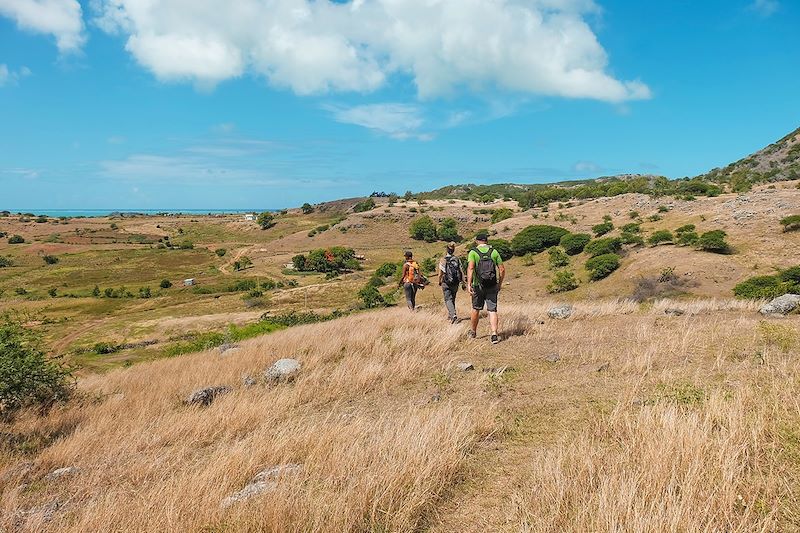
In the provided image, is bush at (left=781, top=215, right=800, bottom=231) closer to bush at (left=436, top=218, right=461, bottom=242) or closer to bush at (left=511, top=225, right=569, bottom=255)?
bush at (left=511, top=225, right=569, bottom=255)

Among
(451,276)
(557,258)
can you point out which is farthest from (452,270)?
(557,258)

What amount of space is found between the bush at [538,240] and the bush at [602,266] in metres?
8.45

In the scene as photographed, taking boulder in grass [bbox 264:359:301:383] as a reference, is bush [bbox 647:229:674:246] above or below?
above

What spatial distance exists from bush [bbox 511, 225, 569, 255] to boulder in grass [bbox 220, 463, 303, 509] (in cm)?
3598

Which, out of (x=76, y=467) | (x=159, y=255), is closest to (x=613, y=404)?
(x=76, y=467)

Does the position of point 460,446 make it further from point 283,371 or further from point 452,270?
point 452,270

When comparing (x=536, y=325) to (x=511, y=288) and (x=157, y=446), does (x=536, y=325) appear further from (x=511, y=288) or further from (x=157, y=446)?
(x=511, y=288)

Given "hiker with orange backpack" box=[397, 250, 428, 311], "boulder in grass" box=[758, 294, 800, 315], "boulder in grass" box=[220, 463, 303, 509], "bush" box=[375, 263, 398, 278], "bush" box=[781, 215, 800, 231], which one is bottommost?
"bush" box=[375, 263, 398, 278]

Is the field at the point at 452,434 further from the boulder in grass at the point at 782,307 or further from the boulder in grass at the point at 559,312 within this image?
the boulder in grass at the point at 782,307

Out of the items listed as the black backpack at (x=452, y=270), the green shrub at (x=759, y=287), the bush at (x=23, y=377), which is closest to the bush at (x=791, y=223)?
the green shrub at (x=759, y=287)

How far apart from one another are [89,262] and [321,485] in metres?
89.8

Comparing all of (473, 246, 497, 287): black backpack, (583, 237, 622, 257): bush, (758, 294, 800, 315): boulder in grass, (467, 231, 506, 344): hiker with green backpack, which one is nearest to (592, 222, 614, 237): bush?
(583, 237, 622, 257): bush

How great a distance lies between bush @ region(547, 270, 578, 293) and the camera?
28.2m

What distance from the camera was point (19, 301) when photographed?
1981 inches
